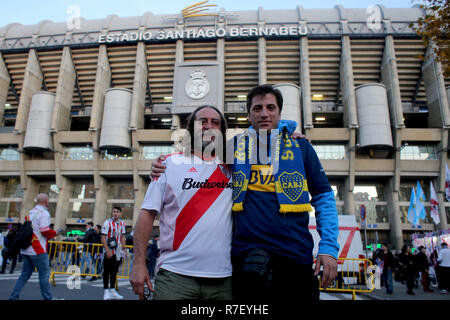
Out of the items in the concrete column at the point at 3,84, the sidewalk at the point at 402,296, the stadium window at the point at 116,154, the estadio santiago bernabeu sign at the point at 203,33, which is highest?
the estadio santiago bernabeu sign at the point at 203,33

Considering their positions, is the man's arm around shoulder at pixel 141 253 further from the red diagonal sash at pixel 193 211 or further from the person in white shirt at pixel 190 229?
the red diagonal sash at pixel 193 211

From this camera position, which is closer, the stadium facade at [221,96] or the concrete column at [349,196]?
the concrete column at [349,196]

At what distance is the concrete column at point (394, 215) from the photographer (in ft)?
98.6

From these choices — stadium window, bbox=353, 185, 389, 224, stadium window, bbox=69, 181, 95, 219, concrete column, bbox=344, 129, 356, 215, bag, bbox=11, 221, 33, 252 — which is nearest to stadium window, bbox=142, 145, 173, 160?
stadium window, bbox=69, 181, 95, 219

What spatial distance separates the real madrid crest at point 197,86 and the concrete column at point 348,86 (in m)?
15.8

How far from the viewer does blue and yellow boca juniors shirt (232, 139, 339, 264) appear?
5.82 feet

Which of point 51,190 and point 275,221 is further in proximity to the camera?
point 51,190

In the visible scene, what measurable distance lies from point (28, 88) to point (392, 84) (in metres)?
43.0

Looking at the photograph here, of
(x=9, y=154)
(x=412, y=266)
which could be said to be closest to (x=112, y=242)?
(x=412, y=266)

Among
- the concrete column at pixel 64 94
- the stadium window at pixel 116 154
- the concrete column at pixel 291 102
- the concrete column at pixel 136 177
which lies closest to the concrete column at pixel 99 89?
the stadium window at pixel 116 154

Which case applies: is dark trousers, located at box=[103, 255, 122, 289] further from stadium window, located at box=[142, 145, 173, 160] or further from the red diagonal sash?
stadium window, located at box=[142, 145, 173, 160]

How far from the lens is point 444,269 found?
10750 mm

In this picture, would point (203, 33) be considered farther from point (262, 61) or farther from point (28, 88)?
point (28, 88)
